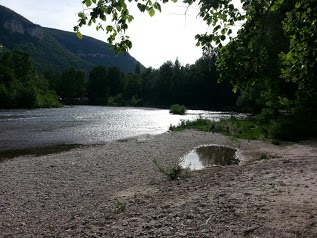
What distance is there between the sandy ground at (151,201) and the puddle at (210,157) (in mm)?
3404

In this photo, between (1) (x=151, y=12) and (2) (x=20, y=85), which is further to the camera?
(2) (x=20, y=85)

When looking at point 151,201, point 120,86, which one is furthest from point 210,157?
point 120,86

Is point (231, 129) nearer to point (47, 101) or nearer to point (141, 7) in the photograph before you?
point (141, 7)

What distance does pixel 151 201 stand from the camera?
456 inches

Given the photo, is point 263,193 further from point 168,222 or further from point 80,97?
point 80,97

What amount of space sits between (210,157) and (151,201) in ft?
43.1

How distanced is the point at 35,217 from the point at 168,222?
4528 millimetres

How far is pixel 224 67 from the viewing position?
19.7ft

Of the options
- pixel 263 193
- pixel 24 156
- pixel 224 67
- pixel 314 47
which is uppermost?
pixel 314 47

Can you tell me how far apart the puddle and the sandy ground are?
3.40 m

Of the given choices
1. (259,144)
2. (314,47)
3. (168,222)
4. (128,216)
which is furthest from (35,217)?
(259,144)

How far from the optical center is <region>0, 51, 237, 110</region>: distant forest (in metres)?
98.2

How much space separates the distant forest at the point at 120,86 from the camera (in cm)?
9819

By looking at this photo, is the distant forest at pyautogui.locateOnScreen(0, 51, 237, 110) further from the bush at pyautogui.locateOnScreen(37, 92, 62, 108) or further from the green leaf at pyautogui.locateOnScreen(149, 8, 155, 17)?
the green leaf at pyautogui.locateOnScreen(149, 8, 155, 17)
